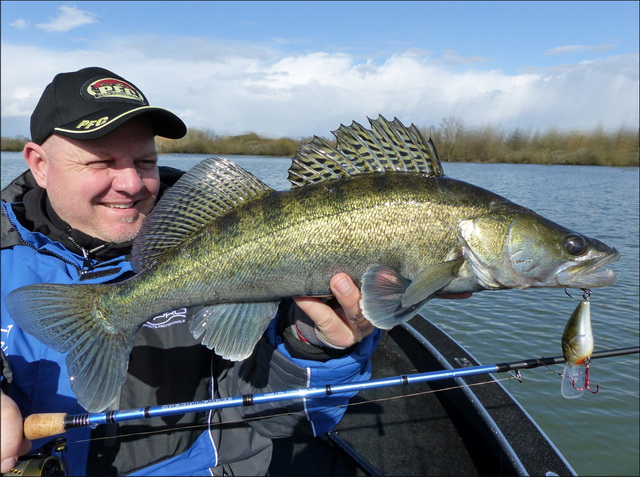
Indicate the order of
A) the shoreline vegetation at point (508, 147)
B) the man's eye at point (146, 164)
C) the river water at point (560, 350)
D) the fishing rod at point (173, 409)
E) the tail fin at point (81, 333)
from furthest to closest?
the shoreline vegetation at point (508, 147)
the river water at point (560, 350)
the man's eye at point (146, 164)
the fishing rod at point (173, 409)
the tail fin at point (81, 333)

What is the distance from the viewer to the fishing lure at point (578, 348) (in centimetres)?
271

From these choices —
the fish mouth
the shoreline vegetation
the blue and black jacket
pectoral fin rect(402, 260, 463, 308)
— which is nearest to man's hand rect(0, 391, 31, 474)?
the blue and black jacket

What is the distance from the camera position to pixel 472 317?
8.63 metres

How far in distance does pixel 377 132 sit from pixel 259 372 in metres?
1.63

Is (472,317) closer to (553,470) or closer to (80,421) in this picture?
(553,470)

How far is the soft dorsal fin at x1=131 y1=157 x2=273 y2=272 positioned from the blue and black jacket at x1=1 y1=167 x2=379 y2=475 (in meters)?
0.57

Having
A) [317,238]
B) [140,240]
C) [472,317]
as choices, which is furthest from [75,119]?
[472,317]

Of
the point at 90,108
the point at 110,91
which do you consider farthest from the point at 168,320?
the point at 110,91

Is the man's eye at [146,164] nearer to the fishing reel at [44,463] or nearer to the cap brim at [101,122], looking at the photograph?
the cap brim at [101,122]

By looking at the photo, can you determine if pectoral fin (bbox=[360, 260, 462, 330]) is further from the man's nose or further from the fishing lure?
the man's nose

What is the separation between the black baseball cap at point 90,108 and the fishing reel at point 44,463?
1.67m

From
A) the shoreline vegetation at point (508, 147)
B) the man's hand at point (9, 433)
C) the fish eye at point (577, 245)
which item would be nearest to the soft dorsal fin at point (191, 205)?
the man's hand at point (9, 433)

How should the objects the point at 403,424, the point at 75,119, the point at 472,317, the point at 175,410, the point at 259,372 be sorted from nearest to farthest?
the point at 175,410
the point at 75,119
the point at 259,372
the point at 403,424
the point at 472,317

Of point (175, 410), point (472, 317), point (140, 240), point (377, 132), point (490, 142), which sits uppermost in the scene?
point (490, 142)
